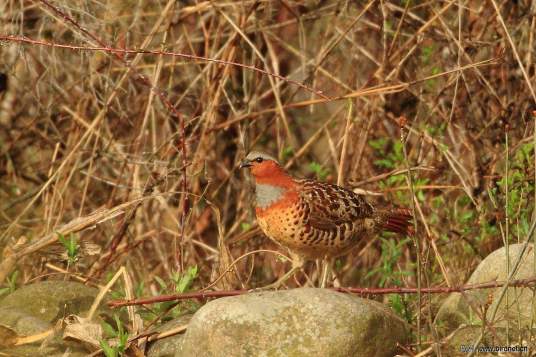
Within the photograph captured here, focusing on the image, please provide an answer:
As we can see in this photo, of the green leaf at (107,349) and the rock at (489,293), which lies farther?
the rock at (489,293)

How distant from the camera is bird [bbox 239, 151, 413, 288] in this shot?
4.65 metres

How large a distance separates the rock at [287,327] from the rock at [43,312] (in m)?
0.71

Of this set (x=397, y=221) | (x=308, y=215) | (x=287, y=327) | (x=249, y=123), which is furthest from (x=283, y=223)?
(x=249, y=123)

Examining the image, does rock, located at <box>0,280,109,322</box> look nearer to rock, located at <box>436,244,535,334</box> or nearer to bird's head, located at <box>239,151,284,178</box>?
bird's head, located at <box>239,151,284,178</box>

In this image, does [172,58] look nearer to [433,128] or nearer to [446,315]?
[433,128]

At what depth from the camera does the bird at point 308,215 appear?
465cm

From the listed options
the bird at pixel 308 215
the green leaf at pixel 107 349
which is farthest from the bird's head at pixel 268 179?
the green leaf at pixel 107 349

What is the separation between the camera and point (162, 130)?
663 centimetres

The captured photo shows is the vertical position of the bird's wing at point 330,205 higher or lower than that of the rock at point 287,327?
higher

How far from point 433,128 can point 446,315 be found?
5.24 feet

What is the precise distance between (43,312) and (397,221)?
1.96 meters

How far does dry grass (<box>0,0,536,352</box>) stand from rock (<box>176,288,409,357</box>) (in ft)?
4.75

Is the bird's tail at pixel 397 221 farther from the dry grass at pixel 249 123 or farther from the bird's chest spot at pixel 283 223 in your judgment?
the bird's chest spot at pixel 283 223

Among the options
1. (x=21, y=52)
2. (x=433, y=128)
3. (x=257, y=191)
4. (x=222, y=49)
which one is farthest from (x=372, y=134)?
(x=21, y=52)
